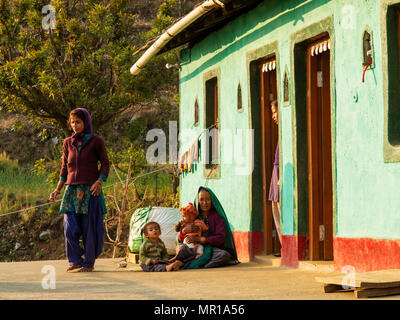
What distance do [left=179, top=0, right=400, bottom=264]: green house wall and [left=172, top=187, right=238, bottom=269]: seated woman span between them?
79 centimetres

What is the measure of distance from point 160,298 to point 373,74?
3.06m

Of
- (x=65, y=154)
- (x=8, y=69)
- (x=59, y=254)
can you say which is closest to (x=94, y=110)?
(x=8, y=69)

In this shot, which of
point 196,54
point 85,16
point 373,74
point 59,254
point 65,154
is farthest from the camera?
point 59,254

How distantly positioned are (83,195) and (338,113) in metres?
3.36

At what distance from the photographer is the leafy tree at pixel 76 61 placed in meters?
20.2

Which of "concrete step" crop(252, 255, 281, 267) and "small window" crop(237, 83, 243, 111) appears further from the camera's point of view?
"small window" crop(237, 83, 243, 111)

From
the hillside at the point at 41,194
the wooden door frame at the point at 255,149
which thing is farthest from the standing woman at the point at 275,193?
the hillside at the point at 41,194

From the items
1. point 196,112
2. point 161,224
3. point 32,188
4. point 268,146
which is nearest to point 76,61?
point 196,112

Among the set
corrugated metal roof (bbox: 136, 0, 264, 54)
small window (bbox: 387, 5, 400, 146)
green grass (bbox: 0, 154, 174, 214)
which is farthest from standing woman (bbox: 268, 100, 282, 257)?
green grass (bbox: 0, 154, 174, 214)

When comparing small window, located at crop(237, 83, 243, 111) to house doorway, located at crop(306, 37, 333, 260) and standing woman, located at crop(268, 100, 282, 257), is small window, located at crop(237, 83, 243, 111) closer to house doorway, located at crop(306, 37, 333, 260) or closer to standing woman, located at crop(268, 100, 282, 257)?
standing woman, located at crop(268, 100, 282, 257)

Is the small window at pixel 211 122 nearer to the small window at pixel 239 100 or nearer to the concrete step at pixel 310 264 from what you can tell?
the small window at pixel 239 100

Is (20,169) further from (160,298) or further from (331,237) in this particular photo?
(160,298)

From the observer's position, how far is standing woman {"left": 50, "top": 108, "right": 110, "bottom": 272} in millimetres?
10367

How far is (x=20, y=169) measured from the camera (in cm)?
3334
